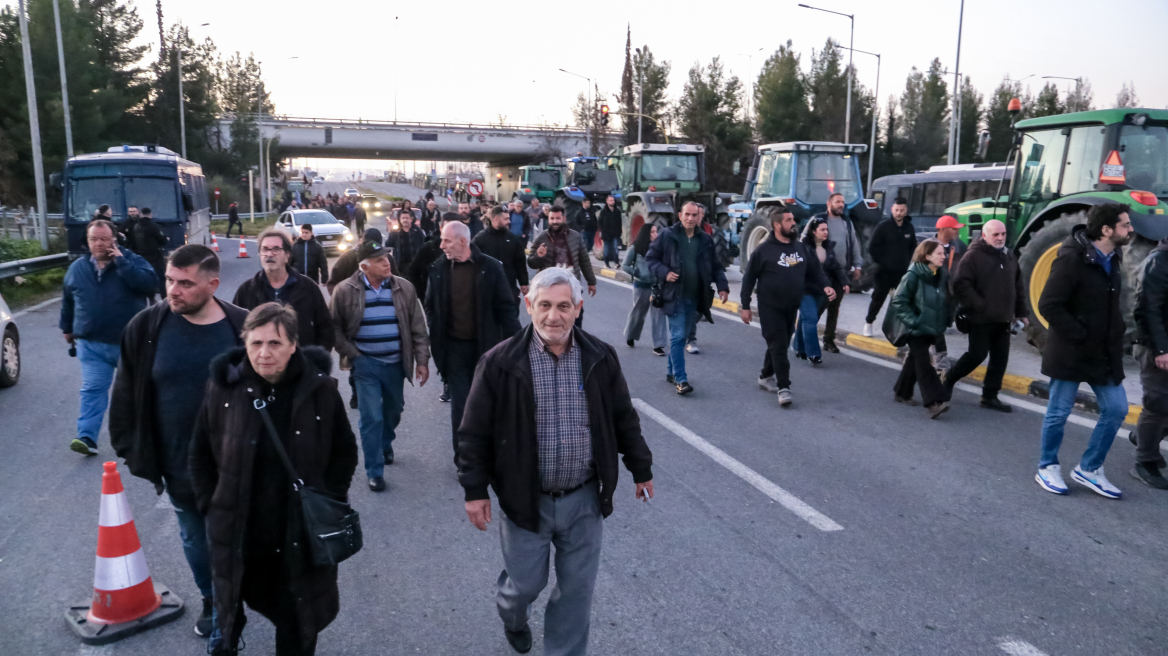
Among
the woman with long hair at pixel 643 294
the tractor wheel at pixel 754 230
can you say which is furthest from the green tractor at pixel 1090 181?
the tractor wheel at pixel 754 230

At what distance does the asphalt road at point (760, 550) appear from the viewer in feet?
12.8

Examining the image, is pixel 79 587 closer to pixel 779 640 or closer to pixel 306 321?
pixel 306 321

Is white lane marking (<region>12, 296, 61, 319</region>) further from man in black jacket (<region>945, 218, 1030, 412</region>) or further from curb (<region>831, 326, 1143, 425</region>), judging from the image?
man in black jacket (<region>945, 218, 1030, 412</region>)

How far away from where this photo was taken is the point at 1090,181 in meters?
9.83

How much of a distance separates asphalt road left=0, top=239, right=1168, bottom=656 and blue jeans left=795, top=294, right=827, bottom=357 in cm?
208

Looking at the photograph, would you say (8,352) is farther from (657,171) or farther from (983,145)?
(657,171)

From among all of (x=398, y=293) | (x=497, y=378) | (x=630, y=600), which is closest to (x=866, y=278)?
(x=398, y=293)

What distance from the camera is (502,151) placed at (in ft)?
246

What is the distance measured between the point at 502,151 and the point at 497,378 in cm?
7363

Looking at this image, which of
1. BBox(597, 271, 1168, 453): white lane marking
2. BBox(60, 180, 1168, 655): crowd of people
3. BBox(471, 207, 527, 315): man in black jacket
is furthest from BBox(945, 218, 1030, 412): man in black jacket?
BBox(471, 207, 527, 315): man in black jacket

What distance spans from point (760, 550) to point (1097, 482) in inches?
98.8

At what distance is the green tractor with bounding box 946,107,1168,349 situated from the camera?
8898 millimetres

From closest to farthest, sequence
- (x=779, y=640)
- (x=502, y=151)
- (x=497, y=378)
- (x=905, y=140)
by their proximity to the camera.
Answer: (x=497, y=378), (x=779, y=640), (x=905, y=140), (x=502, y=151)

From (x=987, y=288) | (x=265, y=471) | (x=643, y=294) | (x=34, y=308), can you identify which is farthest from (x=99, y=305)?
(x=34, y=308)
